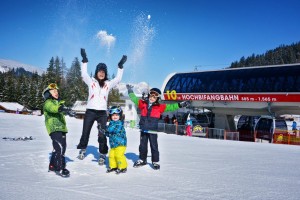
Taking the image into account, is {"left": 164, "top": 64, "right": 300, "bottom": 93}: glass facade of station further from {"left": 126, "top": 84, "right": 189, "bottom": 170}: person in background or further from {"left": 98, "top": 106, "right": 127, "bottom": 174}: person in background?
{"left": 98, "top": 106, "right": 127, "bottom": 174}: person in background

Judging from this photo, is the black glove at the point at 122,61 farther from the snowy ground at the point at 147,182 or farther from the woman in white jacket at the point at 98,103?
the snowy ground at the point at 147,182

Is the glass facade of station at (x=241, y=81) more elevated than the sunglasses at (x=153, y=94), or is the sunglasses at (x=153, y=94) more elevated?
the glass facade of station at (x=241, y=81)

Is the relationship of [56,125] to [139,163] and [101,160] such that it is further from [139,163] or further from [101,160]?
[139,163]

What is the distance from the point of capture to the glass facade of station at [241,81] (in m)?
21.4

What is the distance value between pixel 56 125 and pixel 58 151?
18.9 inches

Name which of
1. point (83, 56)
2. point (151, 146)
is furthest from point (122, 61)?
point (151, 146)

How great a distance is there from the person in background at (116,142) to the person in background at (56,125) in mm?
812

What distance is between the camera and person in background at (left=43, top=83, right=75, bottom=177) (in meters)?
4.88

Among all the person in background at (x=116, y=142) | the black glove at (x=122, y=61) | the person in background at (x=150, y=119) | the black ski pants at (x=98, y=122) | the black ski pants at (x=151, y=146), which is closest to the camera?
the person in background at (x=116, y=142)

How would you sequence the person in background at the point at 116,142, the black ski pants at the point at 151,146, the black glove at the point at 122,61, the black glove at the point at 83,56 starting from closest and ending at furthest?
1. the person in background at the point at 116,142
2. the black ski pants at the point at 151,146
3. the black glove at the point at 83,56
4. the black glove at the point at 122,61

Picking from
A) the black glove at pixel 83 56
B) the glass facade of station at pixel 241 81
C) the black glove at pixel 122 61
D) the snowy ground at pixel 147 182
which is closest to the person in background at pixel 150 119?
the snowy ground at pixel 147 182

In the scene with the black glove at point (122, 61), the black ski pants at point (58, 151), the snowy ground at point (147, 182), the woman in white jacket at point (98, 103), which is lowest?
the snowy ground at point (147, 182)

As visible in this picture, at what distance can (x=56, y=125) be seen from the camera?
5.16 m

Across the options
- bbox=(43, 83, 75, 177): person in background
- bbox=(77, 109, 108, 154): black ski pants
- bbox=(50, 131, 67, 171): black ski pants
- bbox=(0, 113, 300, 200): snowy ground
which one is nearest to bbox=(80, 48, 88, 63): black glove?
bbox=(77, 109, 108, 154): black ski pants
